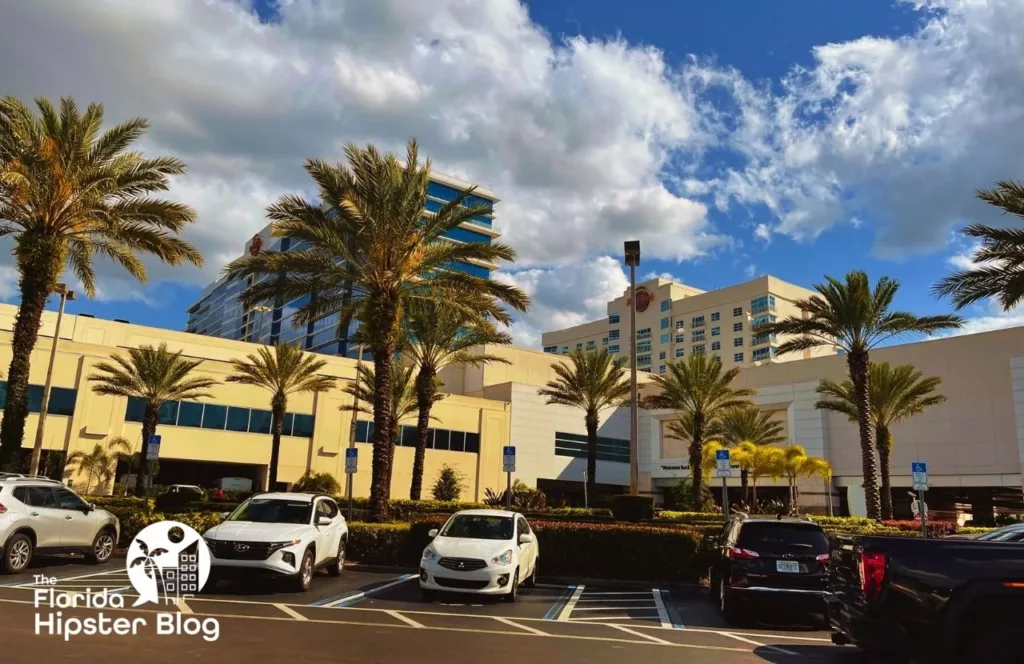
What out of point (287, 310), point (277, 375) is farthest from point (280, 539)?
point (287, 310)

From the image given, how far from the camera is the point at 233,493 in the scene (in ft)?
122

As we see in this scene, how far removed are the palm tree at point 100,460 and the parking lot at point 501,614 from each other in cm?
2856

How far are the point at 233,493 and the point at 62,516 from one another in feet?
83.2

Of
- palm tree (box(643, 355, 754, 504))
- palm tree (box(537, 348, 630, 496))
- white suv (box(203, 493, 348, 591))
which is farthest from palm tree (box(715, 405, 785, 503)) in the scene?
white suv (box(203, 493, 348, 591))

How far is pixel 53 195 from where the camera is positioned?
1773 centimetres

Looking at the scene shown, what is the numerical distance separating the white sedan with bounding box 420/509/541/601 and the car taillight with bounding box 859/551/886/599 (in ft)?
21.7

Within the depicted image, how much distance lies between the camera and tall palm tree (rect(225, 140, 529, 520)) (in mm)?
19422

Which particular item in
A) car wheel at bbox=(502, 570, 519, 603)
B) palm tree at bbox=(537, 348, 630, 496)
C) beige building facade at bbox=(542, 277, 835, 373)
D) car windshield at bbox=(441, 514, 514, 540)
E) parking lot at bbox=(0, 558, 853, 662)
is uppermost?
beige building facade at bbox=(542, 277, 835, 373)

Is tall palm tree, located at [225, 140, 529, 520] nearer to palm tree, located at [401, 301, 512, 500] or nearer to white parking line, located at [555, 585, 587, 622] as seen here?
white parking line, located at [555, 585, 587, 622]

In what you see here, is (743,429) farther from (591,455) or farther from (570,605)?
(570,605)

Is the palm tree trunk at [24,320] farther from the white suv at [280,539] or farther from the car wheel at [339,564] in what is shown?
the car wheel at [339,564]

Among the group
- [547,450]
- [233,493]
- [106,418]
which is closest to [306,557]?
[233,493]

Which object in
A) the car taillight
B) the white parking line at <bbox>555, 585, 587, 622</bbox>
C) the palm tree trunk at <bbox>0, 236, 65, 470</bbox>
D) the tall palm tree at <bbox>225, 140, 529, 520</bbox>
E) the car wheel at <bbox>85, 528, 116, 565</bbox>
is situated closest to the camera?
the car taillight

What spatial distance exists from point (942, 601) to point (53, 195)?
64.9 feet
